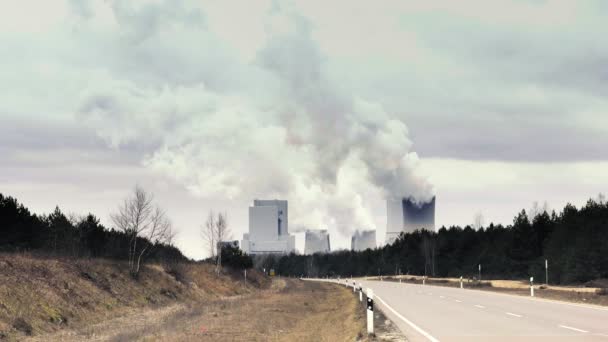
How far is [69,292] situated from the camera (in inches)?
1367

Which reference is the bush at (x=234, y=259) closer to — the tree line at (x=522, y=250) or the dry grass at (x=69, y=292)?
the tree line at (x=522, y=250)

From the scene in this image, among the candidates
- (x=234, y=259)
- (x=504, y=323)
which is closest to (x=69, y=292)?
(x=504, y=323)

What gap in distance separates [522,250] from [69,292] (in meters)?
75.0

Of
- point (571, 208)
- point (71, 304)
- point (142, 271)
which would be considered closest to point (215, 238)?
point (142, 271)

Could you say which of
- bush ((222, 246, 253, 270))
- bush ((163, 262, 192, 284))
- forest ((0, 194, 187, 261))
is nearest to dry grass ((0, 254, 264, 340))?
bush ((163, 262, 192, 284))

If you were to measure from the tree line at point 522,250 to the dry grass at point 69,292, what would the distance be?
39.8 metres

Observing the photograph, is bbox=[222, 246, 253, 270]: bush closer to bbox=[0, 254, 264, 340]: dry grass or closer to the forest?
the forest

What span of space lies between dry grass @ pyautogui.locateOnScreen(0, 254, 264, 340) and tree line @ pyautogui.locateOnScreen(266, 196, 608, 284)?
39850 millimetres

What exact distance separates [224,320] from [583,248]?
2037 inches

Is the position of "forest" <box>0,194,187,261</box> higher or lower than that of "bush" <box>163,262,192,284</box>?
higher

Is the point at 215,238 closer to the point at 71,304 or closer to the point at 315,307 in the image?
the point at 315,307

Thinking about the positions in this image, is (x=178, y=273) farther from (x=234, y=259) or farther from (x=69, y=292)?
(x=234, y=259)

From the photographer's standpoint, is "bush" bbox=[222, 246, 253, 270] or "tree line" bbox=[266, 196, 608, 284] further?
"bush" bbox=[222, 246, 253, 270]

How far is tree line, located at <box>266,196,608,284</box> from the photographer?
68.6m
